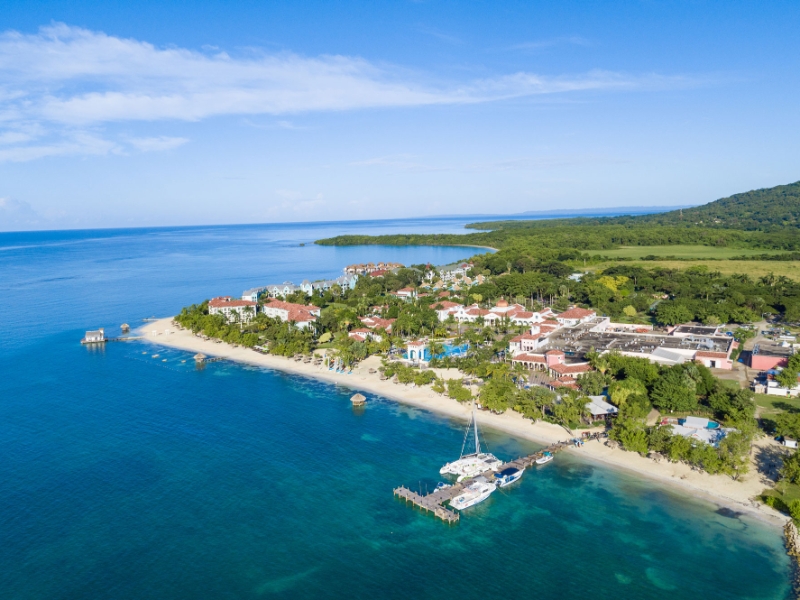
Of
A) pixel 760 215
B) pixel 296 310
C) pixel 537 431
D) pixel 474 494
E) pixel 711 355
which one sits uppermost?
pixel 760 215

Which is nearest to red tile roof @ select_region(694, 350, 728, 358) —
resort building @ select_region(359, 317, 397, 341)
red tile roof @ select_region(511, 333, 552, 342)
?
red tile roof @ select_region(511, 333, 552, 342)

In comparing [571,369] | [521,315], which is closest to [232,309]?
[521,315]

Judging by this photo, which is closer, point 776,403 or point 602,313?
point 776,403

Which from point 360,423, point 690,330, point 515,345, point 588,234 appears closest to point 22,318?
point 360,423

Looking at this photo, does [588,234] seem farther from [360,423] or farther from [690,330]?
[360,423]

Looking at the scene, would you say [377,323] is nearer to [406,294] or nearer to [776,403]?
[406,294]

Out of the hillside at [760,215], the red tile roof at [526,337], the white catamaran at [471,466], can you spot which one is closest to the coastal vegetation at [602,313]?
the red tile roof at [526,337]

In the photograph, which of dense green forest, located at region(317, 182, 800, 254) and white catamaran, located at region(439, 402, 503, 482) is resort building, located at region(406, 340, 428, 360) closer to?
white catamaran, located at region(439, 402, 503, 482)
